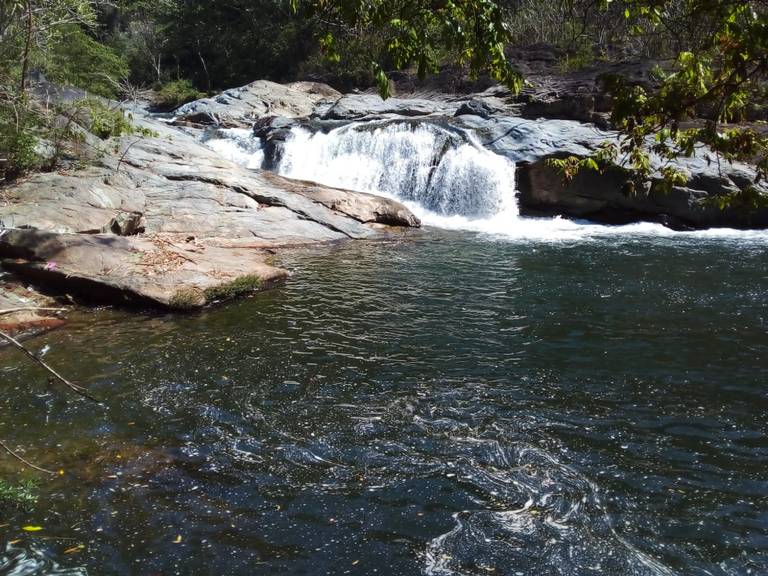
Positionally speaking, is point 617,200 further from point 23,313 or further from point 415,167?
point 23,313

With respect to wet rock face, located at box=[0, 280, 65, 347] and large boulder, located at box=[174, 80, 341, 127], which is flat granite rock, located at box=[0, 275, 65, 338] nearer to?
wet rock face, located at box=[0, 280, 65, 347]

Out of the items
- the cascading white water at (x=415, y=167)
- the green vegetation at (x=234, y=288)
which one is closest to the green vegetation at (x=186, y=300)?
the green vegetation at (x=234, y=288)

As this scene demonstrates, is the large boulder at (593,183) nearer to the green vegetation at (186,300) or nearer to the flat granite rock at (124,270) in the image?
the flat granite rock at (124,270)

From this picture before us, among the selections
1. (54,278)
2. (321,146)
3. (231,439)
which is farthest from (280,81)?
(231,439)

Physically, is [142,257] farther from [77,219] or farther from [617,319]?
[617,319]

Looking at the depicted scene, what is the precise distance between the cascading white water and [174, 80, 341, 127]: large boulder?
245 inches

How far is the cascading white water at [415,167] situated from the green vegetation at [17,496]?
14180mm

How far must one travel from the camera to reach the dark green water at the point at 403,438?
400cm

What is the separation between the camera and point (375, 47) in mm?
20875

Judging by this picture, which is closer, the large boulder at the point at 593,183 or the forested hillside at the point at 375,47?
the forested hillside at the point at 375,47

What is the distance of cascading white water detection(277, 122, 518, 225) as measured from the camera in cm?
1842

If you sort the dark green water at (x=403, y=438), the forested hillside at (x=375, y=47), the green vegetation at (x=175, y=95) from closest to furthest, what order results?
the forested hillside at (x=375, y=47)
the dark green water at (x=403, y=438)
the green vegetation at (x=175, y=95)

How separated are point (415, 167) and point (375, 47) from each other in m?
4.75

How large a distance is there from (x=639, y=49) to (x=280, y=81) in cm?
1982
